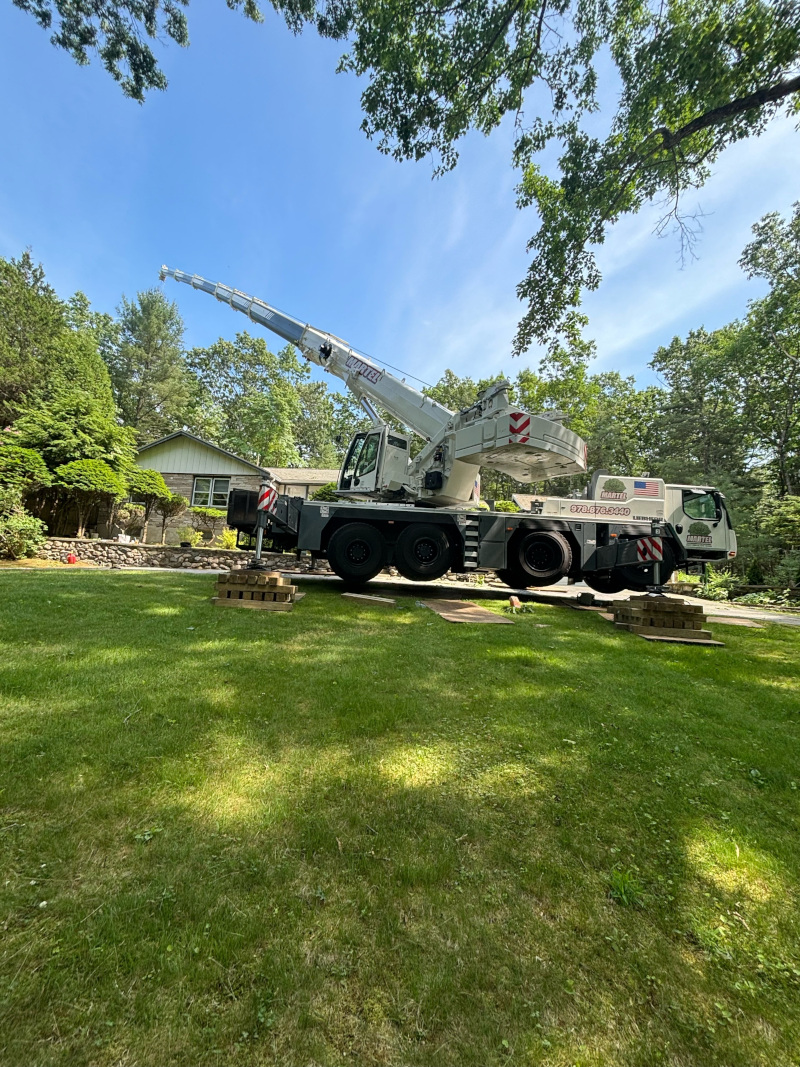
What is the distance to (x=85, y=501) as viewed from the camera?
15781mm

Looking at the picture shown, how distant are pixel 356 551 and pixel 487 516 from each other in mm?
2630

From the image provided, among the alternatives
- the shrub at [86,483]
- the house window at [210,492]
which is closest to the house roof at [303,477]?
the house window at [210,492]

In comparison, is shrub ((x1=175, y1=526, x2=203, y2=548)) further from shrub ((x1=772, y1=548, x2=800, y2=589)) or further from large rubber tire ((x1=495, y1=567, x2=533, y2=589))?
shrub ((x1=772, y1=548, x2=800, y2=589))

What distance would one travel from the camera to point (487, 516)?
8.61 meters

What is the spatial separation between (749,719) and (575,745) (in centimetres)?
158

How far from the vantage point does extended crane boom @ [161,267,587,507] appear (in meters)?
8.11

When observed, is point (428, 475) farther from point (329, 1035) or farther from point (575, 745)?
point (329, 1035)

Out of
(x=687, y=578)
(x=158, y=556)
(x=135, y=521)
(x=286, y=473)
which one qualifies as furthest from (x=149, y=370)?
(x=687, y=578)

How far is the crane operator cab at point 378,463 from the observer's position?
936 cm

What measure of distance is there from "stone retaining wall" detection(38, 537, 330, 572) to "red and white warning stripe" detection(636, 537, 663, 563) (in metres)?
8.92

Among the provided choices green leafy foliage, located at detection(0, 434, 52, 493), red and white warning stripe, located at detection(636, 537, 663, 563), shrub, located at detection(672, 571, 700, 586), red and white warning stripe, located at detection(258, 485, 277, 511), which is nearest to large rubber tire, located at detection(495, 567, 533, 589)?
red and white warning stripe, located at detection(636, 537, 663, 563)

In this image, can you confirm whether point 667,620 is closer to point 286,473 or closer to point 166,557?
point 166,557

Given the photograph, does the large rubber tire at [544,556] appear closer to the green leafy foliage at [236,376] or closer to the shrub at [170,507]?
the shrub at [170,507]

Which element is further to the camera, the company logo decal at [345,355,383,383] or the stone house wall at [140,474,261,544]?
the stone house wall at [140,474,261,544]
